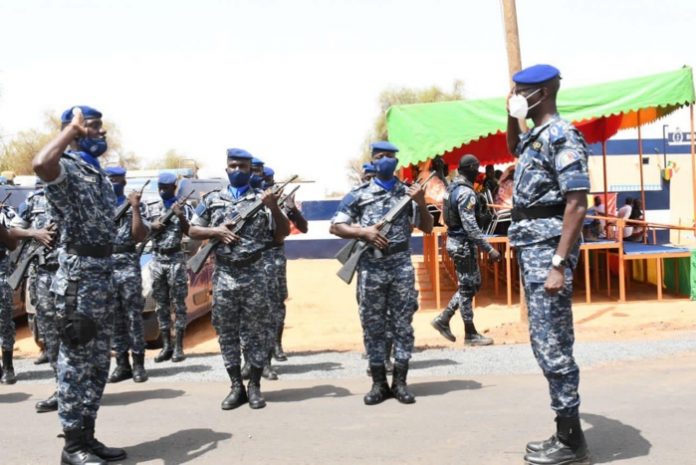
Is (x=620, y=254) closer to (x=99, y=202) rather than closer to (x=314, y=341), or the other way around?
(x=314, y=341)

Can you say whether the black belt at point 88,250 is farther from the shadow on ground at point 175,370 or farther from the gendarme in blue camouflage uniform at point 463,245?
the gendarme in blue camouflage uniform at point 463,245

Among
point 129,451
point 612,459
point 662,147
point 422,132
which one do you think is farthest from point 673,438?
point 662,147

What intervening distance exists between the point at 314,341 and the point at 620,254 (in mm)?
4850

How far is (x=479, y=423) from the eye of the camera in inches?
185

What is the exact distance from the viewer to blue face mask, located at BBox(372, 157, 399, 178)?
5504mm

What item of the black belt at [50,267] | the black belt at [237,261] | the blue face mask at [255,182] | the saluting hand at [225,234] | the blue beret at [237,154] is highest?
the blue beret at [237,154]

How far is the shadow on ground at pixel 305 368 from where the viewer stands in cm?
689

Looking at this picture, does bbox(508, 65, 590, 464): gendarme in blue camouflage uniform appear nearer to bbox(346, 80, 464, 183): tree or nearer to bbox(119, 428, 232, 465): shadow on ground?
bbox(119, 428, 232, 465): shadow on ground

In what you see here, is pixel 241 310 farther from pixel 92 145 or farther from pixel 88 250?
pixel 92 145

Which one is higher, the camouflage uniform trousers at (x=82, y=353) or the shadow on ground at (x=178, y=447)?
the camouflage uniform trousers at (x=82, y=353)

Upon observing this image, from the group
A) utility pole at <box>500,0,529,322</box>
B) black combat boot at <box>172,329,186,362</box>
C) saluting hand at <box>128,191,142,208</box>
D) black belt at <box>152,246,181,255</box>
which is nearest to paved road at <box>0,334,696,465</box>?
black combat boot at <box>172,329,186,362</box>

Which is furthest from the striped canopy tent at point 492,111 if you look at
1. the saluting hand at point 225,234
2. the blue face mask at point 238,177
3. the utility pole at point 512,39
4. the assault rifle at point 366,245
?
the saluting hand at point 225,234

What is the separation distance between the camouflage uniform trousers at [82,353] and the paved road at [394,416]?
458mm

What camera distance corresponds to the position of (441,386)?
5.91 metres
